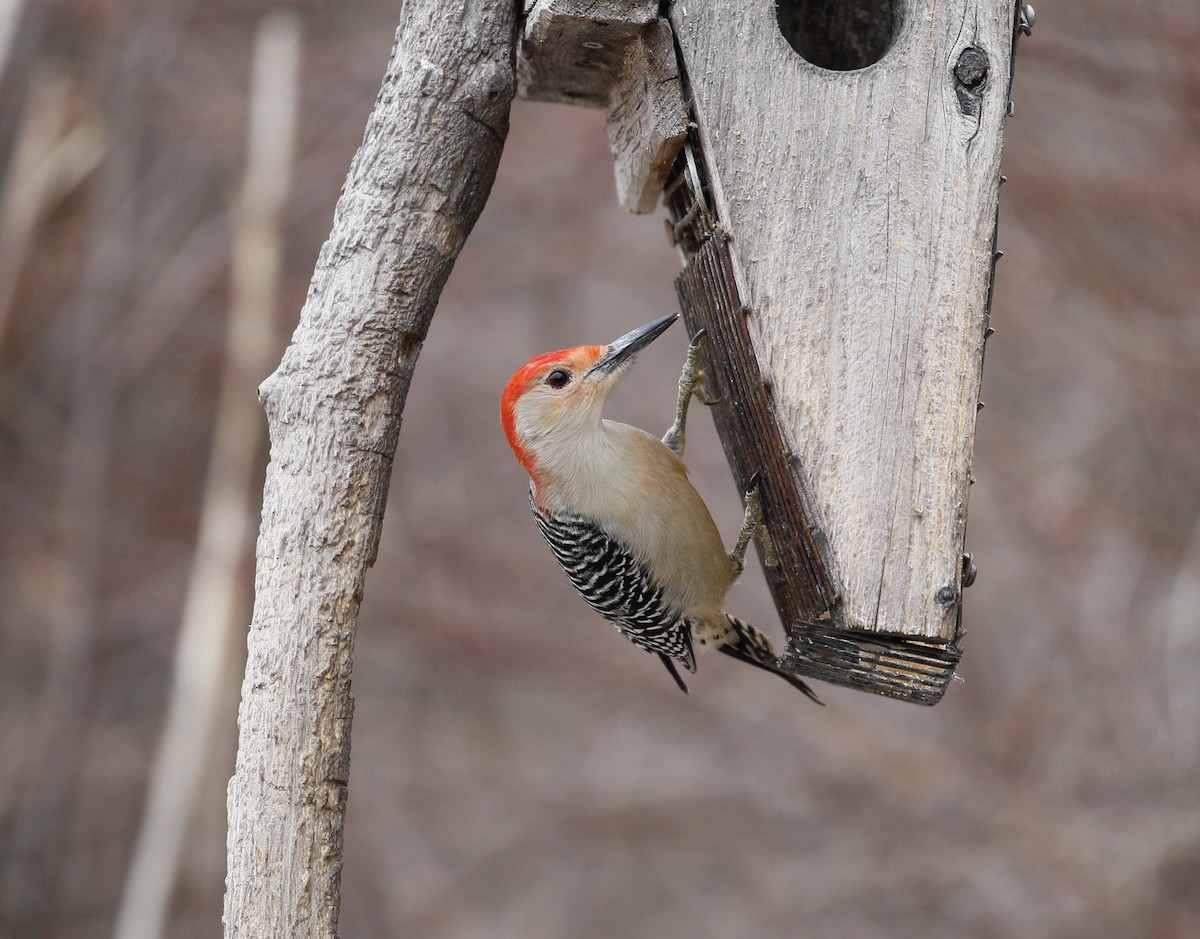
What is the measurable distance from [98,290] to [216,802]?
2996mm

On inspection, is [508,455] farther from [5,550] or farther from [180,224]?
[5,550]

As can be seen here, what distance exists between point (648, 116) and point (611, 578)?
1.32 meters

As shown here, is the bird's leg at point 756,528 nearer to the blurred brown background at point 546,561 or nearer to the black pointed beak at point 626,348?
the black pointed beak at point 626,348

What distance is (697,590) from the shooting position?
3.52 meters

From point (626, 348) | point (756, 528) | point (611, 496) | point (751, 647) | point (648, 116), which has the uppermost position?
point (648, 116)

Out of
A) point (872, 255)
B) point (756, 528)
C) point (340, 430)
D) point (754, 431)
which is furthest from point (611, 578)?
point (872, 255)

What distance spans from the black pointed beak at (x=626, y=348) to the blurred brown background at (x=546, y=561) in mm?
2663

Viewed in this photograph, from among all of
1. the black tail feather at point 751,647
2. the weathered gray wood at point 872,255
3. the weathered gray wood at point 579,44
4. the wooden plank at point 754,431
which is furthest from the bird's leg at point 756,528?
the weathered gray wood at point 579,44

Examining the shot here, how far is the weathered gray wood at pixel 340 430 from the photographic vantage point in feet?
7.98

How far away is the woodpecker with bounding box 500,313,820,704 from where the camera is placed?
3.38 metres

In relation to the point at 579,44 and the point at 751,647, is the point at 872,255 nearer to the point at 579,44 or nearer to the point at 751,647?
the point at 579,44

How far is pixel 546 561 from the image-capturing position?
7043 millimetres

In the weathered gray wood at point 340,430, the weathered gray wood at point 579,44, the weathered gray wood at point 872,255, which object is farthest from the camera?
the weathered gray wood at point 579,44

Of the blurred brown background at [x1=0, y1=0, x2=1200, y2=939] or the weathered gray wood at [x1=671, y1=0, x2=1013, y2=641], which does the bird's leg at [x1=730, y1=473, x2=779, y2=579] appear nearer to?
the weathered gray wood at [x1=671, y1=0, x2=1013, y2=641]
